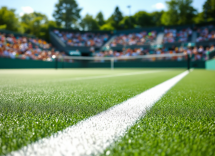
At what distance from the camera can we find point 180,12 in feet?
165

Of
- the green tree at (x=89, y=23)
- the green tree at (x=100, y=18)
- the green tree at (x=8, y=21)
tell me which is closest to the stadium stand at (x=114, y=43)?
the green tree at (x=8, y=21)

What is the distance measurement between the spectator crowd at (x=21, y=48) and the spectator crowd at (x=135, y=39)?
12962 millimetres

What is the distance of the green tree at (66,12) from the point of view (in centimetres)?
5094

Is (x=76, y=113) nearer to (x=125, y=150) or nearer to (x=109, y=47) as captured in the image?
(x=125, y=150)

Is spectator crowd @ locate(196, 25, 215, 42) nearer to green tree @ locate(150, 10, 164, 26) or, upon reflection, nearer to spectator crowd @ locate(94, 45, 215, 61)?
spectator crowd @ locate(94, 45, 215, 61)

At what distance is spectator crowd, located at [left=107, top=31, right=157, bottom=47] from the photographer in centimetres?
3064

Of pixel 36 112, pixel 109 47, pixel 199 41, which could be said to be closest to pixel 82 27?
pixel 109 47

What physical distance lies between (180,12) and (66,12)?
110 feet

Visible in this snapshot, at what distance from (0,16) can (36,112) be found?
175 feet

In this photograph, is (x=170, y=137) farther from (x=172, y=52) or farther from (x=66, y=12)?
(x=66, y=12)

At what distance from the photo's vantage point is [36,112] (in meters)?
1.20

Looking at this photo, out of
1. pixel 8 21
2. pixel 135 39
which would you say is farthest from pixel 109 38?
pixel 8 21

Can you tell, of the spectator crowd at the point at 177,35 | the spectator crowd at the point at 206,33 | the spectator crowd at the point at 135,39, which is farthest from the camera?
the spectator crowd at the point at 135,39

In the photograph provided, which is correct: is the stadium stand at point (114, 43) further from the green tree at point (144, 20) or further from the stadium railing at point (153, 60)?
the green tree at point (144, 20)
